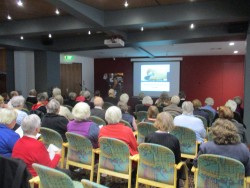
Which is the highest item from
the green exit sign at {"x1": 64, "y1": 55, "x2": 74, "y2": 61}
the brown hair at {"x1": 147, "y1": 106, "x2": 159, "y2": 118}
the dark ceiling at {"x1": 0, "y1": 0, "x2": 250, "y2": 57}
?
the dark ceiling at {"x1": 0, "y1": 0, "x2": 250, "y2": 57}

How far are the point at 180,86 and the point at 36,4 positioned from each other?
9.75 m

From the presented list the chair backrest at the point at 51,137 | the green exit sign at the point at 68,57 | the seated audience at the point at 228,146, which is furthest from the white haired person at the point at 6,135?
the green exit sign at the point at 68,57

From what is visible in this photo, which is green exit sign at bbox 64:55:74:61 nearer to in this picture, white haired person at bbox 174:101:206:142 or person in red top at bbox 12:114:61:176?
white haired person at bbox 174:101:206:142

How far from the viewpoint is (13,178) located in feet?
6.06

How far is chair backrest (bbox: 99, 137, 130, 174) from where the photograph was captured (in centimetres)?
284

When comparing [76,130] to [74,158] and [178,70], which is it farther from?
[178,70]

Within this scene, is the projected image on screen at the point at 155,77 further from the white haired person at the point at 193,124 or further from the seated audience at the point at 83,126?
the seated audience at the point at 83,126

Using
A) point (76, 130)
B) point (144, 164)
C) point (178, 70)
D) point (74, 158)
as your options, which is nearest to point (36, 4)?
point (76, 130)

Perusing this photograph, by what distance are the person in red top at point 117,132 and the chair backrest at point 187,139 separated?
803mm

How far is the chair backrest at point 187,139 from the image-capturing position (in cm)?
362

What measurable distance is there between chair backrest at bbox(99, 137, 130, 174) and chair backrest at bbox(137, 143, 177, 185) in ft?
0.69

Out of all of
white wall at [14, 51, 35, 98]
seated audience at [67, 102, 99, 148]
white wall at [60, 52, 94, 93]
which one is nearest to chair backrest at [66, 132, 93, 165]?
seated audience at [67, 102, 99, 148]

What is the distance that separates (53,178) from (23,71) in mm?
10941

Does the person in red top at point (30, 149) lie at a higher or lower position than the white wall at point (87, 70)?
lower
